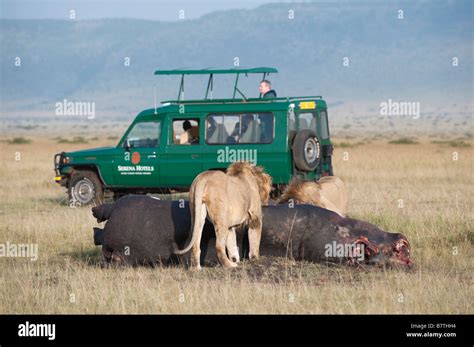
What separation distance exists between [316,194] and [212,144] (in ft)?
15.1

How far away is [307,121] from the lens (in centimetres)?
1648

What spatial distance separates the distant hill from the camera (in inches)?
4510

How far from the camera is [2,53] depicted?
150m

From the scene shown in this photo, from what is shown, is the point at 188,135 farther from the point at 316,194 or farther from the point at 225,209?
the point at 225,209

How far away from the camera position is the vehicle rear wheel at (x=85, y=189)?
17.9 metres

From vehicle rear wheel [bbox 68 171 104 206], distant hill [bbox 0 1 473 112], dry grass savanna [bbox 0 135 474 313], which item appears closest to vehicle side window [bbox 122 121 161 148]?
vehicle rear wheel [bbox 68 171 104 206]

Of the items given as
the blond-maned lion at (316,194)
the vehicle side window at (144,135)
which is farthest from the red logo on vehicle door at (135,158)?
the blond-maned lion at (316,194)

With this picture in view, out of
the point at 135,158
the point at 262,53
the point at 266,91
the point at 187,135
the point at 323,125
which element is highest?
the point at 262,53

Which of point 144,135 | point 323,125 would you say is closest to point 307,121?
point 323,125

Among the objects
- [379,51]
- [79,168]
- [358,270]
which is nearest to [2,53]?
[379,51]

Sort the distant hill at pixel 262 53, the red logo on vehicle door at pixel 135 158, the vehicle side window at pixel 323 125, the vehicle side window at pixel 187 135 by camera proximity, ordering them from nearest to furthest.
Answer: the vehicle side window at pixel 187 135 < the vehicle side window at pixel 323 125 < the red logo on vehicle door at pixel 135 158 < the distant hill at pixel 262 53

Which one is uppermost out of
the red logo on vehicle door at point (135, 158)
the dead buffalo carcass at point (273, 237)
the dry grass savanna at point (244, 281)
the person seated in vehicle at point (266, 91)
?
the person seated in vehicle at point (266, 91)

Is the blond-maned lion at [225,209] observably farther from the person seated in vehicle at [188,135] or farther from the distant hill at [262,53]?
the distant hill at [262,53]
